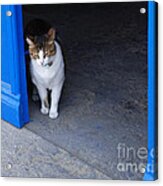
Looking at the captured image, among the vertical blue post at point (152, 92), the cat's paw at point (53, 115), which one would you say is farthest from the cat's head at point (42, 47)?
the vertical blue post at point (152, 92)

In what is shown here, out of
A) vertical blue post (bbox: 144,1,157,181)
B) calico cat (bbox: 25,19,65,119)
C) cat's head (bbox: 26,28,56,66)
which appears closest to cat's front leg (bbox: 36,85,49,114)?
calico cat (bbox: 25,19,65,119)

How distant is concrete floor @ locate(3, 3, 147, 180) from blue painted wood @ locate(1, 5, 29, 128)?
67mm

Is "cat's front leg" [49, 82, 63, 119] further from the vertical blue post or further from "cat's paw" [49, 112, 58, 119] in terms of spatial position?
the vertical blue post

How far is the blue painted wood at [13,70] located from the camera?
6.34ft

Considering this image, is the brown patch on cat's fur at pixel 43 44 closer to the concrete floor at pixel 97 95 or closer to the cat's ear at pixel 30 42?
the cat's ear at pixel 30 42

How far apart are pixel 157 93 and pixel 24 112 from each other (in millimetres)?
603

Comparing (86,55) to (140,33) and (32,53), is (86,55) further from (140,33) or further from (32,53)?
(32,53)

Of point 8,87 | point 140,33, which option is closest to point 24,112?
point 8,87

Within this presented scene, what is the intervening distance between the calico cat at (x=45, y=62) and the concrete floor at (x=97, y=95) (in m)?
0.06

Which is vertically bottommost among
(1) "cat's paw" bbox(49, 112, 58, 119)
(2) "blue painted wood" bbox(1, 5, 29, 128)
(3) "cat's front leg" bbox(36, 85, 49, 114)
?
(1) "cat's paw" bbox(49, 112, 58, 119)

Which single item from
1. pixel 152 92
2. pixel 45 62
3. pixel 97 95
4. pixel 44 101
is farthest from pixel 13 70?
pixel 152 92

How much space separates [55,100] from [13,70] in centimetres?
26

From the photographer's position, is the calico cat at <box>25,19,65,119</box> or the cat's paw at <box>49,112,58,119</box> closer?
the calico cat at <box>25,19,65,119</box>

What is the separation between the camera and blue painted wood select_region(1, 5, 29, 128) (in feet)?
6.34
